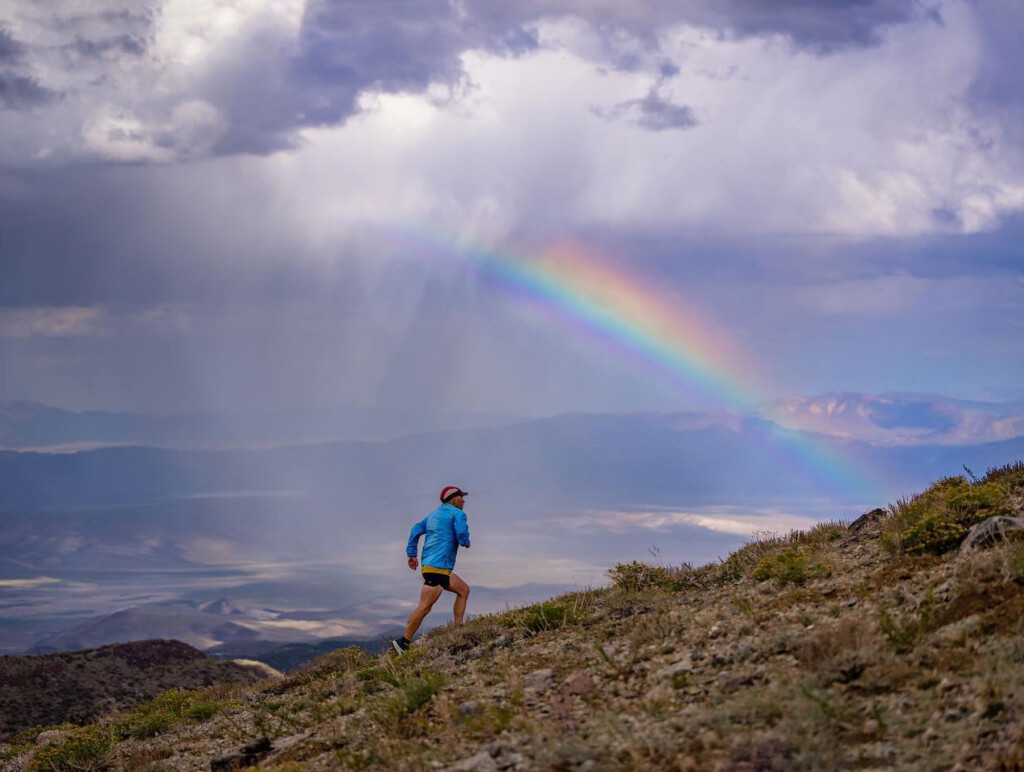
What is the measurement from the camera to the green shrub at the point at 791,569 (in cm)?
1432

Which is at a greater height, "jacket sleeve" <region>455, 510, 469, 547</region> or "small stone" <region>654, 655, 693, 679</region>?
"jacket sleeve" <region>455, 510, 469, 547</region>

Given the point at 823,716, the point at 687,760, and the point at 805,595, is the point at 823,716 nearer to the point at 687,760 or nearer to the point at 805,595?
the point at 687,760

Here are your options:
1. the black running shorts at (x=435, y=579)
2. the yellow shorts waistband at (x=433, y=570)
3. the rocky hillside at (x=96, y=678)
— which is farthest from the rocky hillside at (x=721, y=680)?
the rocky hillside at (x=96, y=678)

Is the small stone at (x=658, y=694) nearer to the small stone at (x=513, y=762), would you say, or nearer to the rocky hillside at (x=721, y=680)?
the rocky hillside at (x=721, y=680)

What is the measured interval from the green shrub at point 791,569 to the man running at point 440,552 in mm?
5519

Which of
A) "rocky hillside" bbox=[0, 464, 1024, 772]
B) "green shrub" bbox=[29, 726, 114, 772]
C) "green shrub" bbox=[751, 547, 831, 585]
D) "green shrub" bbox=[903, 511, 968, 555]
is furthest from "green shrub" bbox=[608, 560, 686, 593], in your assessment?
"green shrub" bbox=[29, 726, 114, 772]

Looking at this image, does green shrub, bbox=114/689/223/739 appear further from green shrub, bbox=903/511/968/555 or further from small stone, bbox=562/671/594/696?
green shrub, bbox=903/511/968/555

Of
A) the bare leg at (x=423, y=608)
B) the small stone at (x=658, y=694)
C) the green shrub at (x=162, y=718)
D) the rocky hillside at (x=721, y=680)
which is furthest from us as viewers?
the green shrub at (x=162, y=718)

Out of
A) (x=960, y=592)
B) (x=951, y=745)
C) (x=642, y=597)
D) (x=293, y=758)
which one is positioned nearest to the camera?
(x=951, y=745)

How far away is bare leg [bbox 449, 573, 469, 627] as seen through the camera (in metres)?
18.1

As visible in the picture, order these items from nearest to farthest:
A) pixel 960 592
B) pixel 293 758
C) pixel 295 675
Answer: pixel 960 592 → pixel 293 758 → pixel 295 675

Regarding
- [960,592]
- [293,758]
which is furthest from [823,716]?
[293,758]

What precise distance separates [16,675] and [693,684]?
32863 millimetres

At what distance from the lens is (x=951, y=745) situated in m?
7.95
